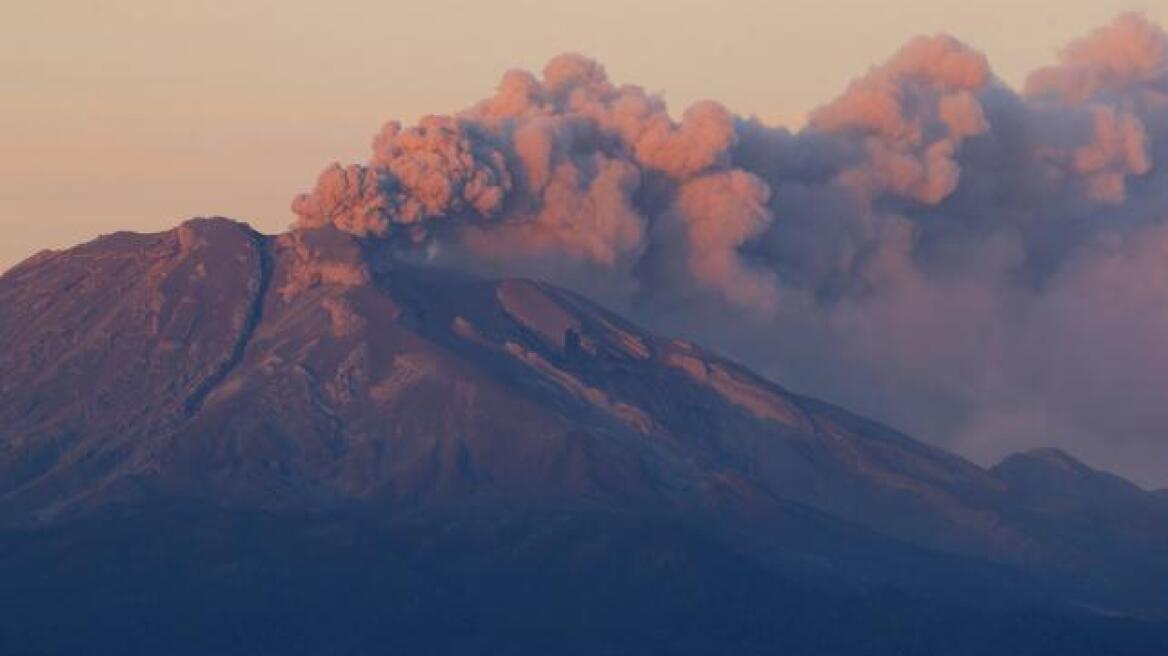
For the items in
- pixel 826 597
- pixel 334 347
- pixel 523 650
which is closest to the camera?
pixel 523 650

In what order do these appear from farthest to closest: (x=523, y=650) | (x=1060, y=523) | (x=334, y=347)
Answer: (x=1060, y=523) < (x=334, y=347) < (x=523, y=650)

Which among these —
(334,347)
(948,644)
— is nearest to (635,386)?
(334,347)

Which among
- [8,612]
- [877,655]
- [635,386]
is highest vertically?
[635,386]

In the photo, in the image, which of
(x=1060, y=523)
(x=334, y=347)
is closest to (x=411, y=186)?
(x=334, y=347)

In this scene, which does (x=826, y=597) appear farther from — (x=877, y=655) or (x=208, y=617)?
(x=208, y=617)

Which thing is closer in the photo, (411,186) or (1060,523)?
(411,186)

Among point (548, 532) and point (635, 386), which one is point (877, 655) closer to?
point (548, 532)

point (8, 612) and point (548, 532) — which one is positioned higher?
point (548, 532)
